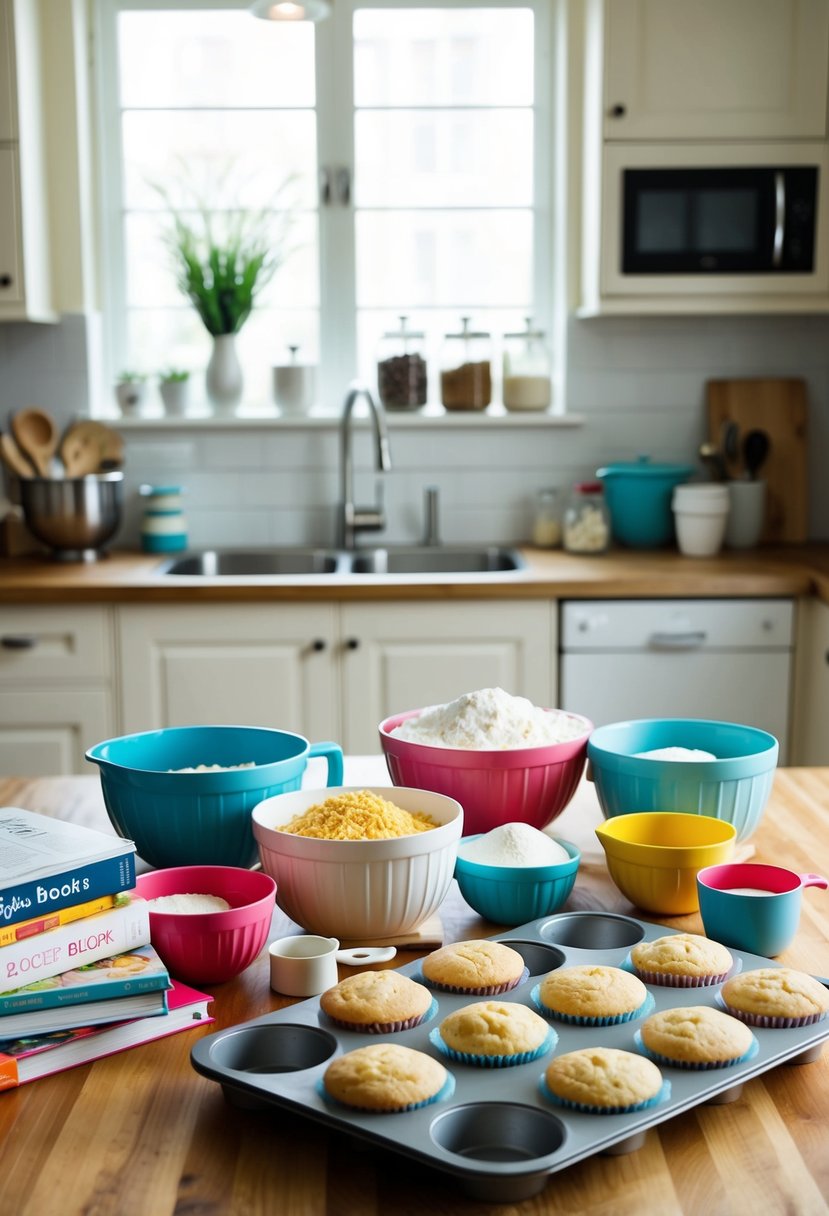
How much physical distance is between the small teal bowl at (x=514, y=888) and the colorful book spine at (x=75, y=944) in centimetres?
33

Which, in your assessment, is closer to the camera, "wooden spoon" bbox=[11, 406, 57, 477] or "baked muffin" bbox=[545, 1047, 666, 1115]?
"baked muffin" bbox=[545, 1047, 666, 1115]

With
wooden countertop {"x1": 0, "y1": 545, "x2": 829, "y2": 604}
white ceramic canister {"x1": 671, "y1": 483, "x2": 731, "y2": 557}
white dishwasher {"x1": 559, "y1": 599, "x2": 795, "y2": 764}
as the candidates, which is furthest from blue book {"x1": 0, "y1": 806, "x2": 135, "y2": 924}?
white ceramic canister {"x1": 671, "y1": 483, "x2": 731, "y2": 557}

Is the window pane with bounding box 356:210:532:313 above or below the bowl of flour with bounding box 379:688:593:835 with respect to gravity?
above

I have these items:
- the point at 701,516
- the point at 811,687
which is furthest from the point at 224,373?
the point at 811,687

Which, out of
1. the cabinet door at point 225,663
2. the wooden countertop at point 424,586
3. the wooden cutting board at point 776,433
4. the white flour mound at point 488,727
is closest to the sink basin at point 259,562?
the wooden countertop at point 424,586

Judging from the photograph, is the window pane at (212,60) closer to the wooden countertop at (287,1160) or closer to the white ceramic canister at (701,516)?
the white ceramic canister at (701,516)

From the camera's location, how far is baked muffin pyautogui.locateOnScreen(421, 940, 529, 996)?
42.2 inches

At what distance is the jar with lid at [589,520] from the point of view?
3.52 meters

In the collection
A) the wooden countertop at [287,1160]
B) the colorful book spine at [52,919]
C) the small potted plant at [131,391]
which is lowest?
the wooden countertop at [287,1160]

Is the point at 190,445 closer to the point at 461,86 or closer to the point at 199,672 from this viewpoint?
the point at 199,672

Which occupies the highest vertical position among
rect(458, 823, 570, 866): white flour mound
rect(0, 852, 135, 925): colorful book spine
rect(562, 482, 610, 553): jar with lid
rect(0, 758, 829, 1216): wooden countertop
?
rect(562, 482, 610, 553): jar with lid

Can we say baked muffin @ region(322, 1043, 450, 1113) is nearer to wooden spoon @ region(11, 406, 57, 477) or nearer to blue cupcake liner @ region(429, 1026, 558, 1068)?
blue cupcake liner @ region(429, 1026, 558, 1068)

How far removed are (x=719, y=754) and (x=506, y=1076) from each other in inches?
29.8

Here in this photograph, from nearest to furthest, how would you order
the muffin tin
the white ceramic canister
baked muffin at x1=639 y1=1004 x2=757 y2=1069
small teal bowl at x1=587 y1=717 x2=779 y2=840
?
1. the muffin tin
2. baked muffin at x1=639 y1=1004 x2=757 y2=1069
3. small teal bowl at x1=587 y1=717 x2=779 y2=840
4. the white ceramic canister
